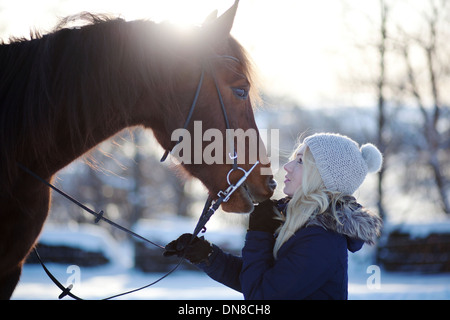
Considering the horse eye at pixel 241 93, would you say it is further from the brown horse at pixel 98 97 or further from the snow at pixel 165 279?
the snow at pixel 165 279

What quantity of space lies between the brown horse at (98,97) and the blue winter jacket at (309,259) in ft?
1.16

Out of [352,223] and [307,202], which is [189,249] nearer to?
[307,202]

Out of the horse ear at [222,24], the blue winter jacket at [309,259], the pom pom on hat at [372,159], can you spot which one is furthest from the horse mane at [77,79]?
the pom pom on hat at [372,159]

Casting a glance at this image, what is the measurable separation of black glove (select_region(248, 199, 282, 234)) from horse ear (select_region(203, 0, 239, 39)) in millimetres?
1042

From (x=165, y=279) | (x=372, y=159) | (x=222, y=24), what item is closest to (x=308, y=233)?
(x=372, y=159)

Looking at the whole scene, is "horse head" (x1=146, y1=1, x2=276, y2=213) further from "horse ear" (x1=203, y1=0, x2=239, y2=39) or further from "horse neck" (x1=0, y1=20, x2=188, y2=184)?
"horse neck" (x1=0, y1=20, x2=188, y2=184)

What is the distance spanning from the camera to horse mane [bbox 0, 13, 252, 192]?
7.74 feet

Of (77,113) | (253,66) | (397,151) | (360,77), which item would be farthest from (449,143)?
(77,113)

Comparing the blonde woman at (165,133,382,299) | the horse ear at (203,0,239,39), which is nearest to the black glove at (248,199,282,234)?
the blonde woman at (165,133,382,299)

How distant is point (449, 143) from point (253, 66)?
485 inches

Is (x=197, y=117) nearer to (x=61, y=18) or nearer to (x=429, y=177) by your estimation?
(x=61, y=18)

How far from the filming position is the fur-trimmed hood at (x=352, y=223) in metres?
2.49

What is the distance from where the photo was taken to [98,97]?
249 centimetres

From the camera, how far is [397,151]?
45.1 feet
